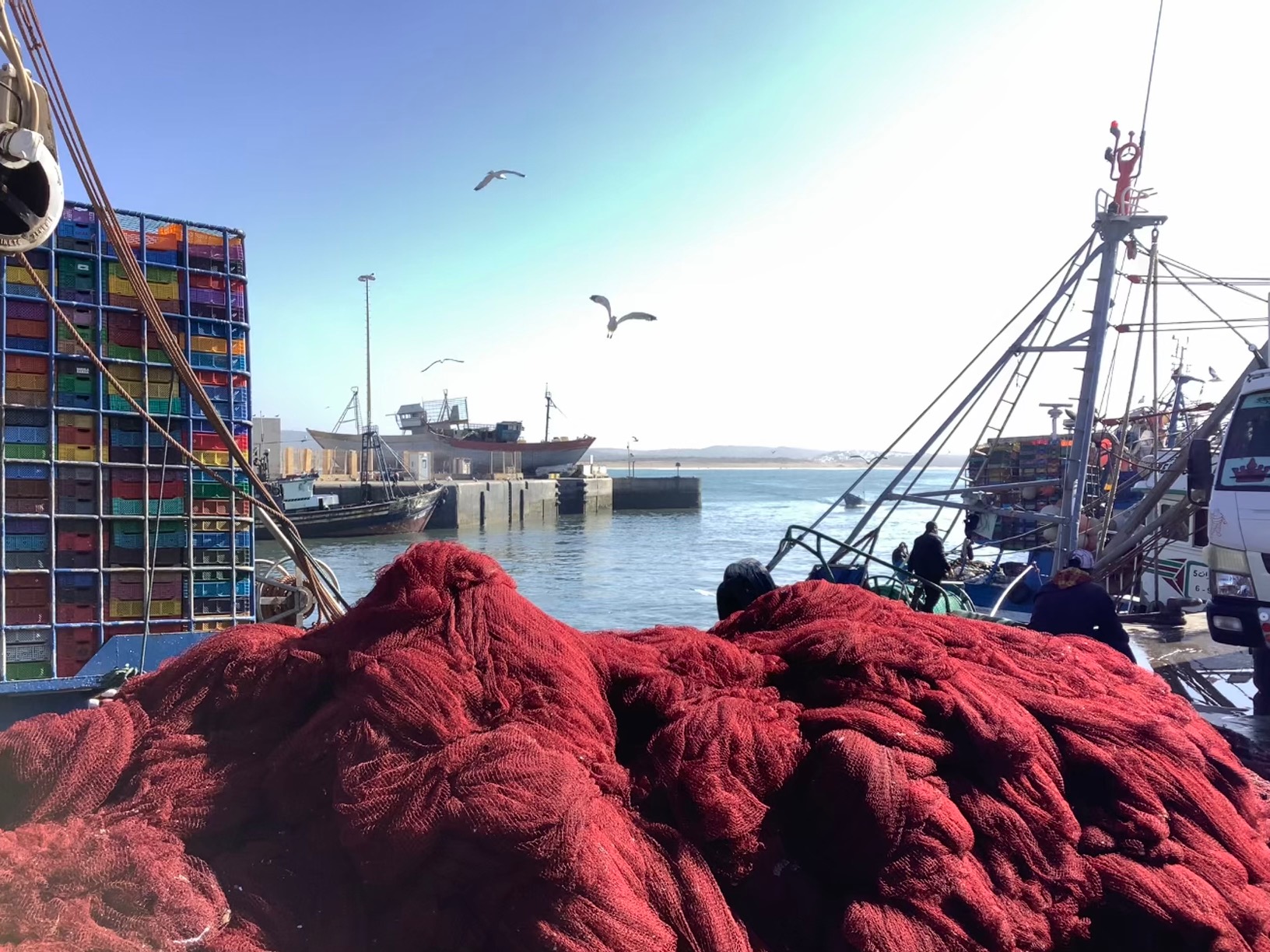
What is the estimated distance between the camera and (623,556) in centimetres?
3184

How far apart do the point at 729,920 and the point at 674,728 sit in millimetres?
486

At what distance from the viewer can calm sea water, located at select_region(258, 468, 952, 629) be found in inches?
813

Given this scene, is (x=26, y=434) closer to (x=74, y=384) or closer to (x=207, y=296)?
(x=74, y=384)

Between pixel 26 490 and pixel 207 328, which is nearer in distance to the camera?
pixel 26 490

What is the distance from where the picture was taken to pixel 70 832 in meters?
1.79

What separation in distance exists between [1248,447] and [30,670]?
959 centimetres

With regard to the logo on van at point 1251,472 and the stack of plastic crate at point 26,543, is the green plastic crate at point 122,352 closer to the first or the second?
the stack of plastic crate at point 26,543

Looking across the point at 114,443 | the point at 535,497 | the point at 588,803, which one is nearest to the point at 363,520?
the point at 535,497

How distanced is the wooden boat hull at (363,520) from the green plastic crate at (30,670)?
28.7 meters

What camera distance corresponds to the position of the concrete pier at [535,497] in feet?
137

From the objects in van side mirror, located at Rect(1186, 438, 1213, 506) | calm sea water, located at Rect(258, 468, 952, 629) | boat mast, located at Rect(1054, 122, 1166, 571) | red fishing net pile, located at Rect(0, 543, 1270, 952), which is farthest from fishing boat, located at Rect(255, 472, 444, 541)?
red fishing net pile, located at Rect(0, 543, 1270, 952)

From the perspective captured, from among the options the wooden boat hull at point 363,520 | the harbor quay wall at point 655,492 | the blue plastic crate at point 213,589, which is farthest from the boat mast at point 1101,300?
the harbor quay wall at point 655,492

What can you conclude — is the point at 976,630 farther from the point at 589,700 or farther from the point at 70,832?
the point at 70,832

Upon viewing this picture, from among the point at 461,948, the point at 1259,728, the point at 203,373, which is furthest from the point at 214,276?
the point at 1259,728
